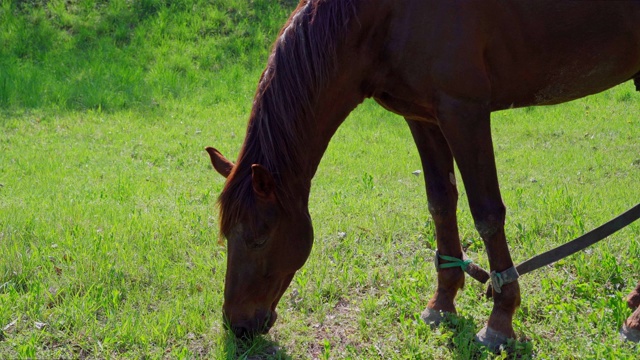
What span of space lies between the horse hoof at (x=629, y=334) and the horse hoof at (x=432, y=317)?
93 cm

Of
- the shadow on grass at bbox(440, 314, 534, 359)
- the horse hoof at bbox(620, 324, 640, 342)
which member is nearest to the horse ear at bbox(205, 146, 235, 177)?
the shadow on grass at bbox(440, 314, 534, 359)

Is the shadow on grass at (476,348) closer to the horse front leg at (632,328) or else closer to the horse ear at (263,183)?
the horse front leg at (632,328)

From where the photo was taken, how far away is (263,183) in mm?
3057

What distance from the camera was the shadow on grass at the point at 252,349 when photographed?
334cm

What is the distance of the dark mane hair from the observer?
3137 mm

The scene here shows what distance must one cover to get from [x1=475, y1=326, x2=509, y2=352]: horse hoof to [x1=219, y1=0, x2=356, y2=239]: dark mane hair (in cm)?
126

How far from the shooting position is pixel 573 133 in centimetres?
902

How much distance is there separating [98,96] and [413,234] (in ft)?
20.4

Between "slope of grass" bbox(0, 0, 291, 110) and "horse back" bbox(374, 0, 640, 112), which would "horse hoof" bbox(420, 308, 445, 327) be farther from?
"slope of grass" bbox(0, 0, 291, 110)

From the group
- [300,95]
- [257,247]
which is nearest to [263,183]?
[257,247]

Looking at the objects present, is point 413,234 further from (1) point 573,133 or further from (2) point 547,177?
(1) point 573,133

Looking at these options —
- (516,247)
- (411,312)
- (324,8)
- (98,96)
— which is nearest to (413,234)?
(516,247)

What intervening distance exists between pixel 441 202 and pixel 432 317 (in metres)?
0.65

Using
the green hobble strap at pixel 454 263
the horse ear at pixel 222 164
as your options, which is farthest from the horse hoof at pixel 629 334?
the horse ear at pixel 222 164
